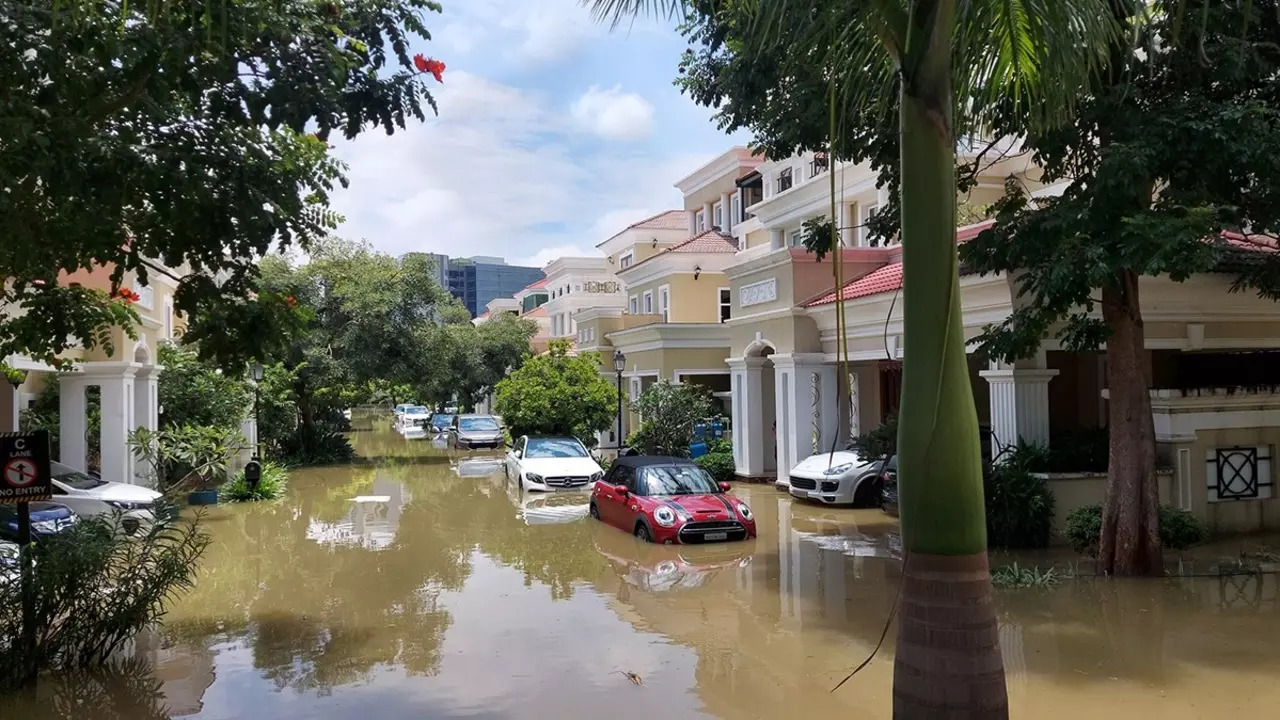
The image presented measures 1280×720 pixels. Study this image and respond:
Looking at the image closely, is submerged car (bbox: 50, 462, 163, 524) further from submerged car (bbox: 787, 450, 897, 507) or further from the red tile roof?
the red tile roof

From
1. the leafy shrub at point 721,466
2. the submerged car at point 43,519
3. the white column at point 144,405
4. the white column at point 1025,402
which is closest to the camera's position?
the submerged car at point 43,519

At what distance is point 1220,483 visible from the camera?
44.8ft

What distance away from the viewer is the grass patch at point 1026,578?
1092 cm

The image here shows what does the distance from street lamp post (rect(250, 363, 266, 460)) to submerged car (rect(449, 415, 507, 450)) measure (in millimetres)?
9905

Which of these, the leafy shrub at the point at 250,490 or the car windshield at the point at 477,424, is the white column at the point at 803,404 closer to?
the leafy shrub at the point at 250,490

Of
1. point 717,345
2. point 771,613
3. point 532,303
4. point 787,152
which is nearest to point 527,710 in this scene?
point 771,613

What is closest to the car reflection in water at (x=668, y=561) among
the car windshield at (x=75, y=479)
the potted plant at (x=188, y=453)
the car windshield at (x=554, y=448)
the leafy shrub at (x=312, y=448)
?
the car windshield at (x=554, y=448)

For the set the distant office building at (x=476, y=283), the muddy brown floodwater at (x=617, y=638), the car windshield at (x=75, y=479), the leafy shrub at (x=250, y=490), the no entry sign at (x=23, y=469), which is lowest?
the muddy brown floodwater at (x=617, y=638)

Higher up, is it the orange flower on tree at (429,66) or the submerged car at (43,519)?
the orange flower on tree at (429,66)

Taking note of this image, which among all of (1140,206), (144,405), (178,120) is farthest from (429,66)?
(144,405)

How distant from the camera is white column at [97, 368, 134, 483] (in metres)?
17.6

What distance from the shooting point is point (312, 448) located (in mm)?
32875

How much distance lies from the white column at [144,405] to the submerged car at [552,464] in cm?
815

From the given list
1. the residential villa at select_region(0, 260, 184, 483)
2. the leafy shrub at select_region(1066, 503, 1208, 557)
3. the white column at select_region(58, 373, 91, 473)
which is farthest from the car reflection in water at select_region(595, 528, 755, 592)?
the white column at select_region(58, 373, 91, 473)
